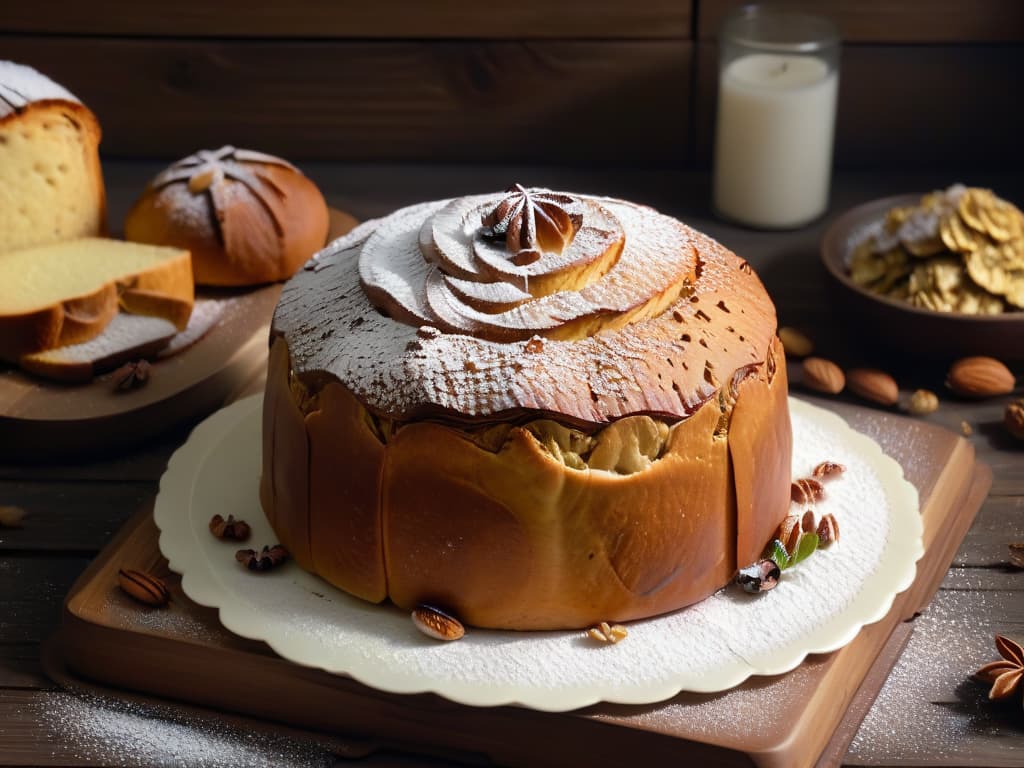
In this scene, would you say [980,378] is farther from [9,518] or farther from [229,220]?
[9,518]

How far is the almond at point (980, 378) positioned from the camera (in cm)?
175

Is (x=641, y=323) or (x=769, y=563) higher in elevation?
(x=641, y=323)

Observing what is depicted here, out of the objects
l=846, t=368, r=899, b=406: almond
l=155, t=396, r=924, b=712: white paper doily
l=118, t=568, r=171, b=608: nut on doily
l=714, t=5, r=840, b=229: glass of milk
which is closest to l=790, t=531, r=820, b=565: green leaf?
l=155, t=396, r=924, b=712: white paper doily

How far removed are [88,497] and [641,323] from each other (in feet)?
2.34

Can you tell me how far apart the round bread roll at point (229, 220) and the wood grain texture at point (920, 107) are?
0.79 meters

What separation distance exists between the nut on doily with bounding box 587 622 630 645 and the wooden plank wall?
1335 millimetres

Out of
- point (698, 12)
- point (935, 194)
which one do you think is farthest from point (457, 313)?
point (698, 12)

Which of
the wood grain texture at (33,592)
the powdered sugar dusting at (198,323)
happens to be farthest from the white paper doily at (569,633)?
the powdered sugar dusting at (198,323)

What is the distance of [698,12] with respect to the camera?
90.9 inches

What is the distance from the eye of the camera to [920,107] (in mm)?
2387

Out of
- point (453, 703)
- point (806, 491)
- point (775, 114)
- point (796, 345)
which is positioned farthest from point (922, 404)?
point (453, 703)

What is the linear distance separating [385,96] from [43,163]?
67 cm

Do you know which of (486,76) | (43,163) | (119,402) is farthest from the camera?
(486,76)

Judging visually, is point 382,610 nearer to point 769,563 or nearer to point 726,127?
point 769,563
